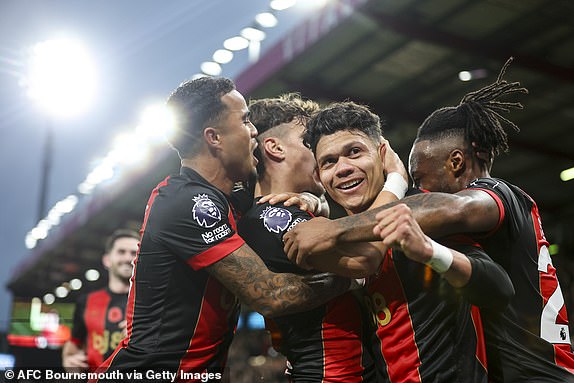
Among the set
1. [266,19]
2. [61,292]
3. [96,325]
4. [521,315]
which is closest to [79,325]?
[96,325]

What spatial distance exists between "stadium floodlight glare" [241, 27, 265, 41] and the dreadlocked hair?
1050 centimetres

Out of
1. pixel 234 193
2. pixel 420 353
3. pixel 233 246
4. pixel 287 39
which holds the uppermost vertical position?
pixel 287 39

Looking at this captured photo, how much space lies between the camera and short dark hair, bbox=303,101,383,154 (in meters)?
3.66

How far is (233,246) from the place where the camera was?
3.42 meters

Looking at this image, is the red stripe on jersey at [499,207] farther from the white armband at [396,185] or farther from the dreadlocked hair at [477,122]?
the dreadlocked hair at [477,122]

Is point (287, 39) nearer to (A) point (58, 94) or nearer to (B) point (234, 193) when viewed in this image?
(B) point (234, 193)

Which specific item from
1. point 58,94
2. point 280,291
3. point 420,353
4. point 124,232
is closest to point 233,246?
point 280,291

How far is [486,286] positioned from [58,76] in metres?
19.1

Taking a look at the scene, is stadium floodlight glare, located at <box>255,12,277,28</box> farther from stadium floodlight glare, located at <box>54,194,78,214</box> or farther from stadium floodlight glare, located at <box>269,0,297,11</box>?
stadium floodlight glare, located at <box>54,194,78,214</box>

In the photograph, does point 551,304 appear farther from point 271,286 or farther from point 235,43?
point 235,43

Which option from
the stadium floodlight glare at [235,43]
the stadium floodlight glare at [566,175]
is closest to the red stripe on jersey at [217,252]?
the stadium floodlight glare at [566,175]

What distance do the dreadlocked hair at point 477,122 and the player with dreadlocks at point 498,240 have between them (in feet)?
0.07

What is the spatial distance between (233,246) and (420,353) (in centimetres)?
108

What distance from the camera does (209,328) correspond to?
139 inches
